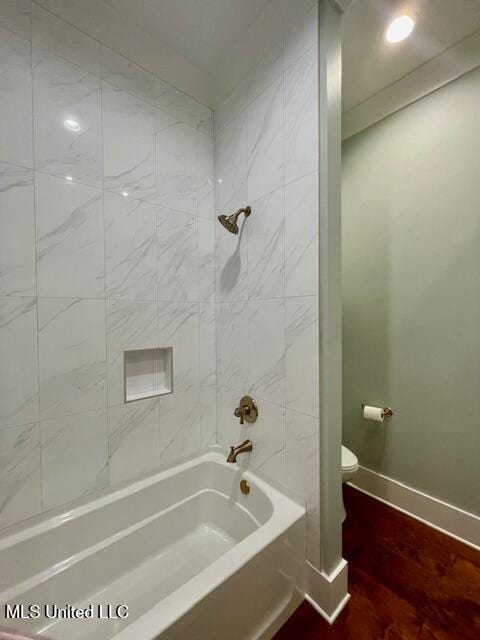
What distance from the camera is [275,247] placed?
4.22 feet

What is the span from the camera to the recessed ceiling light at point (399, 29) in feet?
4.29

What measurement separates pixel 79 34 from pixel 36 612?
246cm

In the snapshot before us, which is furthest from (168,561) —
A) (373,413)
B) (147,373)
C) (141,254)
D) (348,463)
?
(141,254)

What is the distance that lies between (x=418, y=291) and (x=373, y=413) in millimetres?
864

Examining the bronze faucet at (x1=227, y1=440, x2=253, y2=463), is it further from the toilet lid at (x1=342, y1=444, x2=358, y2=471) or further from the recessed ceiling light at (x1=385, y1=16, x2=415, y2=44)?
the recessed ceiling light at (x1=385, y1=16, x2=415, y2=44)

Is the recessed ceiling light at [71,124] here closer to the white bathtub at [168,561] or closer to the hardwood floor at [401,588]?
the white bathtub at [168,561]

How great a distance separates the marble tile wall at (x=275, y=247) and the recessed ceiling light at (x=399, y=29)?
58cm

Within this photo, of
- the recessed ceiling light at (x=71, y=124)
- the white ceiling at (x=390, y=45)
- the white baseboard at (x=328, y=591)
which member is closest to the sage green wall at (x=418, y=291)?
the white ceiling at (x=390, y=45)

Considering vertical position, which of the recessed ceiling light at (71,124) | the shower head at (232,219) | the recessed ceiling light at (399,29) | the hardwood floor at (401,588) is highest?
the recessed ceiling light at (399,29)

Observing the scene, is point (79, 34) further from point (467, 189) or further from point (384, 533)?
point (384, 533)

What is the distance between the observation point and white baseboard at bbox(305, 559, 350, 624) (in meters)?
1.09

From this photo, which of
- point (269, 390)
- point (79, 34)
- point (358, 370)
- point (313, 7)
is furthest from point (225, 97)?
→ point (358, 370)

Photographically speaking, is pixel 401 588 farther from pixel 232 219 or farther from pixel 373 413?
pixel 232 219

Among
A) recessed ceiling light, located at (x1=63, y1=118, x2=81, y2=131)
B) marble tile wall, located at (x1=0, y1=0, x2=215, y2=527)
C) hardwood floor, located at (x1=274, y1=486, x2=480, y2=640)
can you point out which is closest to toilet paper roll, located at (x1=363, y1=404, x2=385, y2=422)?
hardwood floor, located at (x1=274, y1=486, x2=480, y2=640)
